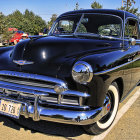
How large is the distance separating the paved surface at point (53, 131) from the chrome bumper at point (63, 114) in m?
0.48

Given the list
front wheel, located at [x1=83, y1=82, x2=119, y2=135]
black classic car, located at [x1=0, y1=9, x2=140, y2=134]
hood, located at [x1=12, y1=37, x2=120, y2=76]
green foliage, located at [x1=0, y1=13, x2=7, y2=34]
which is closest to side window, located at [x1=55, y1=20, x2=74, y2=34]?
black classic car, located at [x1=0, y1=9, x2=140, y2=134]

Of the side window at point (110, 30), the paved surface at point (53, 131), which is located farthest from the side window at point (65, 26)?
the paved surface at point (53, 131)

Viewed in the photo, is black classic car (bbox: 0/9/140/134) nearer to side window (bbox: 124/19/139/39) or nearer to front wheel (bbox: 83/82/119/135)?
front wheel (bbox: 83/82/119/135)

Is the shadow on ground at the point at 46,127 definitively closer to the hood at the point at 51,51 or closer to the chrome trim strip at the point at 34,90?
the chrome trim strip at the point at 34,90

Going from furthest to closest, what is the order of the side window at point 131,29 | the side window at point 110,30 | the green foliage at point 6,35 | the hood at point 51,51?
1. the green foliage at point 6,35
2. the side window at point 131,29
3. the side window at point 110,30
4. the hood at point 51,51

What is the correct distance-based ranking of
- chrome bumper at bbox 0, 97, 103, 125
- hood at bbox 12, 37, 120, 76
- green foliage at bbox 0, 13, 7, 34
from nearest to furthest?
chrome bumper at bbox 0, 97, 103, 125, hood at bbox 12, 37, 120, 76, green foliage at bbox 0, 13, 7, 34

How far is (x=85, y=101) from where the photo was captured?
2.14 metres

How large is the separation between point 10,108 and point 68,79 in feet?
2.66

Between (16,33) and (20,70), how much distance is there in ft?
60.0

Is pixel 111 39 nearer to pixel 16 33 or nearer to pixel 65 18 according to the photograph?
pixel 65 18

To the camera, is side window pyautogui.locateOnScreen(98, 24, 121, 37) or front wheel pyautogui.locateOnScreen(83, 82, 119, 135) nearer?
front wheel pyautogui.locateOnScreen(83, 82, 119, 135)

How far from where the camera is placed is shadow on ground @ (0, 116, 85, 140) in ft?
8.61

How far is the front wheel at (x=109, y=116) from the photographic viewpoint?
8.12 feet

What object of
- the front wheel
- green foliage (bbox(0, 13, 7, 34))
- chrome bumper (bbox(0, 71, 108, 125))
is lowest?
the front wheel
